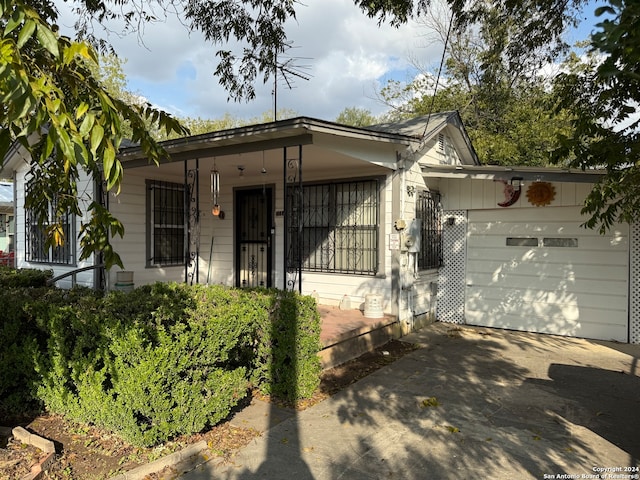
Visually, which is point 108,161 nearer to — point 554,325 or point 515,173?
point 515,173

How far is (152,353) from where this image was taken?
2971 mm

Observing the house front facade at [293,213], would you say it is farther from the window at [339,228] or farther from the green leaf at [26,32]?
the green leaf at [26,32]

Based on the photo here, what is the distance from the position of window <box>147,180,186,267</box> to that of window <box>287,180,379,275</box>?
2.38 metres

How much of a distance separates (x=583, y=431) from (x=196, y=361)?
3274 millimetres

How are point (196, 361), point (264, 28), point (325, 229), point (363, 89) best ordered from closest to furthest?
point (196, 361)
point (264, 28)
point (325, 229)
point (363, 89)

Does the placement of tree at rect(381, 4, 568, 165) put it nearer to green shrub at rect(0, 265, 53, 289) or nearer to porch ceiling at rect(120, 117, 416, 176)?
porch ceiling at rect(120, 117, 416, 176)

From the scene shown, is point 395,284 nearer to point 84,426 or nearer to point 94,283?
point 84,426

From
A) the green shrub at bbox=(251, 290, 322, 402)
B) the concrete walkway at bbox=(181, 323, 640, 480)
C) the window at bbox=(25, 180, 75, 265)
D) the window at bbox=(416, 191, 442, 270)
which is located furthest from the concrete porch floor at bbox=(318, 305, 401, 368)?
the window at bbox=(25, 180, 75, 265)

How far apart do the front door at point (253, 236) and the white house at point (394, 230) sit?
0.09 ft

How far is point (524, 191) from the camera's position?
7180 mm

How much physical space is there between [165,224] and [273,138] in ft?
13.1

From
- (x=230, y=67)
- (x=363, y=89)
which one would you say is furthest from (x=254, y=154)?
(x=363, y=89)

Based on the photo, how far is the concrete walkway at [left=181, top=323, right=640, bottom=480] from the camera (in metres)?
3.09

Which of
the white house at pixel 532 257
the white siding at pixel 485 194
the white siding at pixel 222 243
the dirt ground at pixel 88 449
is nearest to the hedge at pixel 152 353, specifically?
the dirt ground at pixel 88 449
